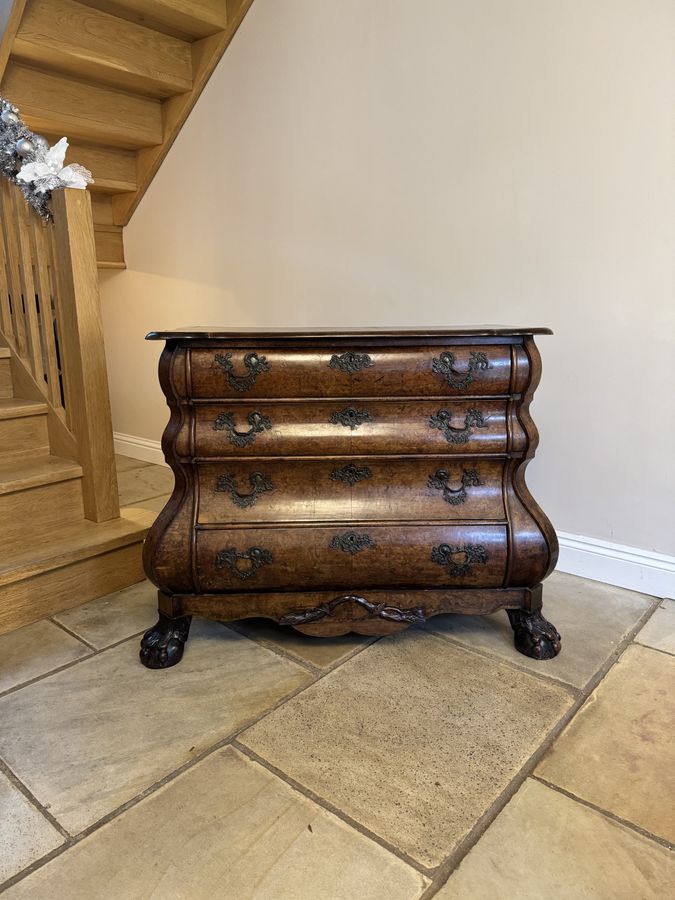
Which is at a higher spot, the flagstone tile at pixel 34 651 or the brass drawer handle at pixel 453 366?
the brass drawer handle at pixel 453 366

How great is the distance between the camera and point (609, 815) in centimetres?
106

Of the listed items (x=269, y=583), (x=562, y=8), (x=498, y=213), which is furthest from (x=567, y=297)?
(x=269, y=583)

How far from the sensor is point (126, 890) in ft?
3.03

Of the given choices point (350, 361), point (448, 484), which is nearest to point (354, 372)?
point (350, 361)

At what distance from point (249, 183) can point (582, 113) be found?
4.48ft

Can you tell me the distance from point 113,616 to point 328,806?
0.95 meters

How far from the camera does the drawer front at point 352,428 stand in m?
1.41

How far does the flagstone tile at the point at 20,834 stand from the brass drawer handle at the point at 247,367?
2.92ft

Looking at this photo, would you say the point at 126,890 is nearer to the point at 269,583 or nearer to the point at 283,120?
the point at 269,583

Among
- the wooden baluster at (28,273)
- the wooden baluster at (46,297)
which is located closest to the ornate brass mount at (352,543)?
the wooden baluster at (46,297)

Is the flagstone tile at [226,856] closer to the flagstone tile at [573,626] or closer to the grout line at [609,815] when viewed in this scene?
the grout line at [609,815]

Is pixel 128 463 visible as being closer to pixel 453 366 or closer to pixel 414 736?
pixel 453 366

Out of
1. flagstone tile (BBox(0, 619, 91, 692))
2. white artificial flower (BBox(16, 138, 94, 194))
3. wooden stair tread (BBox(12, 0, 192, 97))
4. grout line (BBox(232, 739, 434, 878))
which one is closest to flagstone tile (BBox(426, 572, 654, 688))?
grout line (BBox(232, 739, 434, 878))

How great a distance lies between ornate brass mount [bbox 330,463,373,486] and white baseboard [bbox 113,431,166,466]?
6.47 feet
